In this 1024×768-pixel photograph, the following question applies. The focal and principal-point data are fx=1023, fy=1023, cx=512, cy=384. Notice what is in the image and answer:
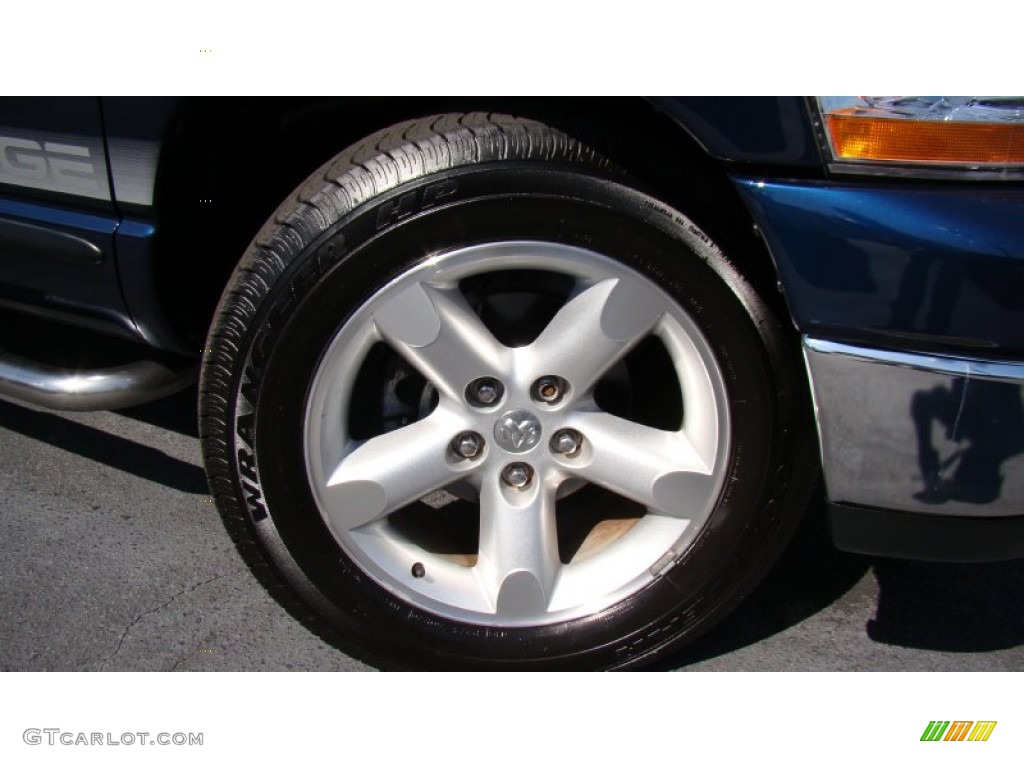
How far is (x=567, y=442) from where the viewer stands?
190 centimetres

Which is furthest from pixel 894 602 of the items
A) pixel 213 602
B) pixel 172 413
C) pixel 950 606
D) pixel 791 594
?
pixel 172 413

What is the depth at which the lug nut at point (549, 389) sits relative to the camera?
1.86 metres

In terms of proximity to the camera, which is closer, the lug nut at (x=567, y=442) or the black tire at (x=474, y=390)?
the black tire at (x=474, y=390)

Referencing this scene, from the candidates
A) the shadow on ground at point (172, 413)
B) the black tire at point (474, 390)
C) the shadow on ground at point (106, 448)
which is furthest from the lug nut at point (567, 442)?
the shadow on ground at point (172, 413)

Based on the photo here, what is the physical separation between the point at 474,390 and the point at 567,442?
7.9 inches

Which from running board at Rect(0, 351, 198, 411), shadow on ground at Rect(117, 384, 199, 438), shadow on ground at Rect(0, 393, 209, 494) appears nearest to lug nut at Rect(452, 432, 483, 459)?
running board at Rect(0, 351, 198, 411)

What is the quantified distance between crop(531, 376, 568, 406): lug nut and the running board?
0.79 metres

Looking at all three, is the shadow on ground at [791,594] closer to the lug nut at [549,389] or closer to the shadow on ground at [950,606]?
the shadow on ground at [950,606]

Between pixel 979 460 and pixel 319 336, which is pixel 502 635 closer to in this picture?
pixel 319 336

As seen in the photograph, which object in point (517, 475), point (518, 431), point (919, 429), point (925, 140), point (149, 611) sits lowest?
point (149, 611)
